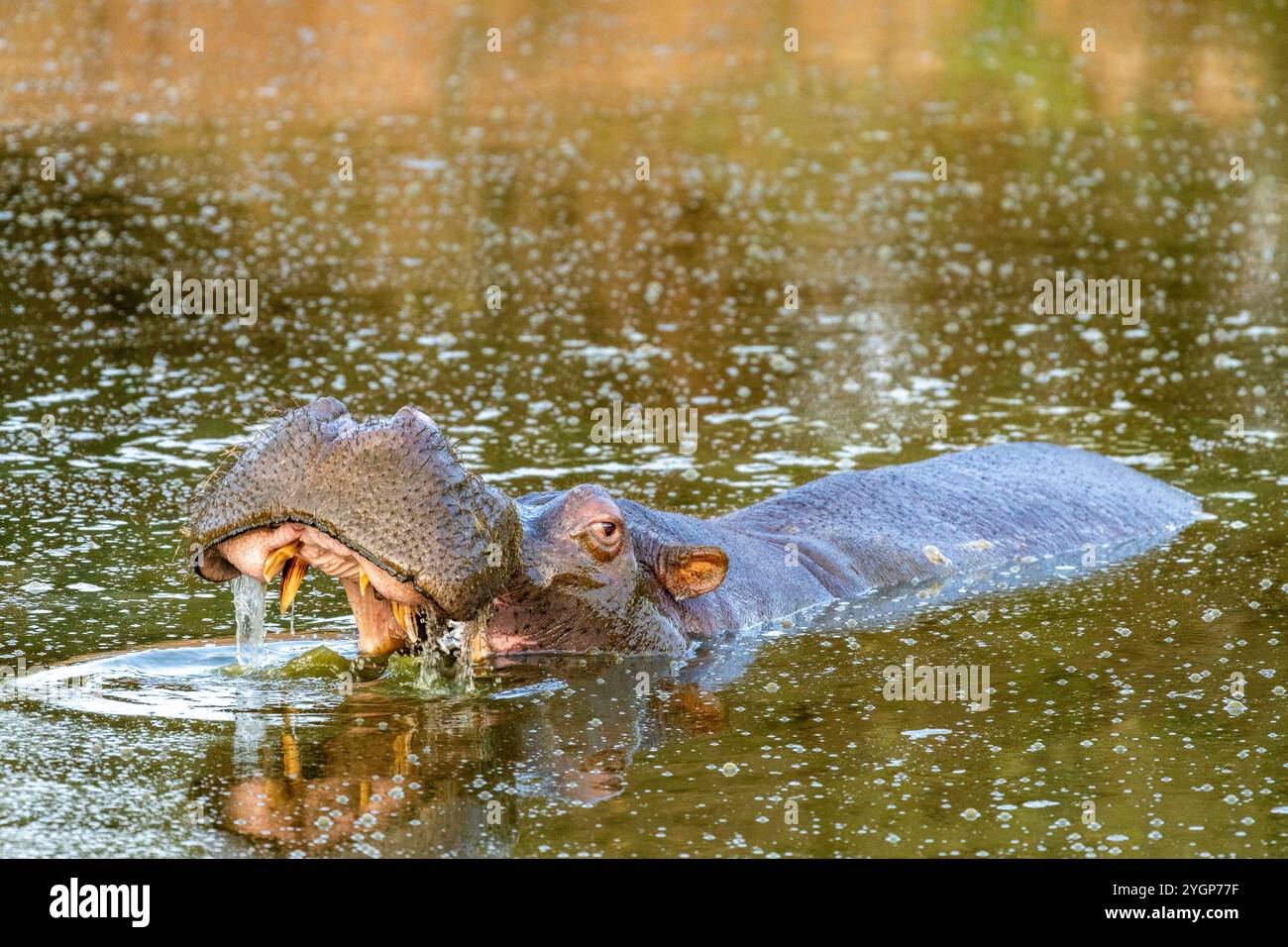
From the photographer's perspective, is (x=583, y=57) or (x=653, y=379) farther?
(x=583, y=57)

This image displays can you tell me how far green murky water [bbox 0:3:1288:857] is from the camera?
6.09m

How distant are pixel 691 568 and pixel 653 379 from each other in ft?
16.3

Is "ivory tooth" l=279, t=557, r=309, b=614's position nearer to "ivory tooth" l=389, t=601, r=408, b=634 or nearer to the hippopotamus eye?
"ivory tooth" l=389, t=601, r=408, b=634

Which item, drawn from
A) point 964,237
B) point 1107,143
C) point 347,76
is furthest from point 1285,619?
point 347,76

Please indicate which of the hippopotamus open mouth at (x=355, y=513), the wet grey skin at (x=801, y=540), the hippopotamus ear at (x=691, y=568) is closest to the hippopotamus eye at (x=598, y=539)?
the wet grey skin at (x=801, y=540)

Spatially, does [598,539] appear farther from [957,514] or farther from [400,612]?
[957,514]

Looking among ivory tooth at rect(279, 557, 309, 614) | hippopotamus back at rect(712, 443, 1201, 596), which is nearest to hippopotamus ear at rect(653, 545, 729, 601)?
hippopotamus back at rect(712, 443, 1201, 596)

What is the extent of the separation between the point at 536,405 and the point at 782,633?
3.96m

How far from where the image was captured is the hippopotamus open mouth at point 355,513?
611 cm

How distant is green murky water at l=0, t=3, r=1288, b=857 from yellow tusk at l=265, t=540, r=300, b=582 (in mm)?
443

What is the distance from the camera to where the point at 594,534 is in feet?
23.1

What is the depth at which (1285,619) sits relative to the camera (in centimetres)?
800

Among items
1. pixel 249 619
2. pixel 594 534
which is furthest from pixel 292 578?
pixel 594 534
